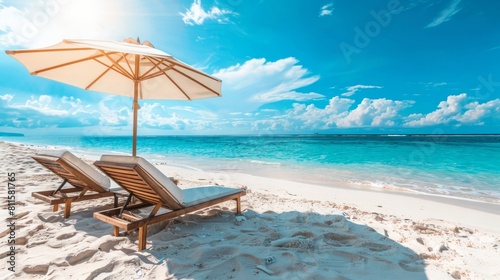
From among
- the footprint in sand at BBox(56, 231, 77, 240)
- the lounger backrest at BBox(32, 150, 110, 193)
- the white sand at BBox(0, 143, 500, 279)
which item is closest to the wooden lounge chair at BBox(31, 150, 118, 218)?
the lounger backrest at BBox(32, 150, 110, 193)

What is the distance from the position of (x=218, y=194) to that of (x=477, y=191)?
28.2 ft

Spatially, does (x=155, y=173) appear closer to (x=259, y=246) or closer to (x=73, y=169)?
(x=259, y=246)

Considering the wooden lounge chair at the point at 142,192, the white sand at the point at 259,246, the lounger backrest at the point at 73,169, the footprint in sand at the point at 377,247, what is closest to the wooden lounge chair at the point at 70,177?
the lounger backrest at the point at 73,169

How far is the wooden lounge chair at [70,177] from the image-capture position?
3.57 metres

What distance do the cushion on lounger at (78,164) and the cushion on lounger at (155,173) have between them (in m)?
1.20

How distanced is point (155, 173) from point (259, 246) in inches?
57.4

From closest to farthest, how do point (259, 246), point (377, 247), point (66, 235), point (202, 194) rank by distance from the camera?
point (259, 246) → point (377, 247) → point (66, 235) → point (202, 194)

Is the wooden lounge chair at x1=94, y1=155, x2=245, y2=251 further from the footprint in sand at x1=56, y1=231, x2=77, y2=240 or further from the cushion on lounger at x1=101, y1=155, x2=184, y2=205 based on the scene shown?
the footprint in sand at x1=56, y1=231, x2=77, y2=240

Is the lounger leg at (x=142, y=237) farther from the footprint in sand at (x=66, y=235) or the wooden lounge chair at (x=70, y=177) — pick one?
the wooden lounge chair at (x=70, y=177)

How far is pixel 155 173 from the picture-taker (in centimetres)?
267

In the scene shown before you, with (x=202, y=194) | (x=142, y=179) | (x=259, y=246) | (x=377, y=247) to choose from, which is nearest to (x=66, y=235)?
(x=142, y=179)

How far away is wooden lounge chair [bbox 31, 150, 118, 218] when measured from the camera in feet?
11.7

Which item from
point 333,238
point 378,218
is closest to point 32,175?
point 333,238

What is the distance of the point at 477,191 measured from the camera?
301 inches
